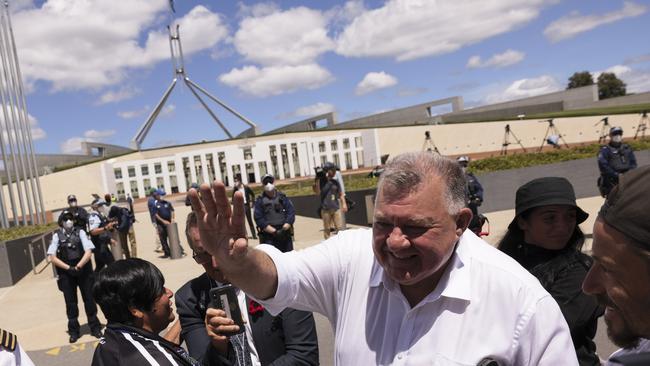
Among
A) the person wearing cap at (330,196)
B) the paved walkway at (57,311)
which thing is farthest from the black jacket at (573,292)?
the person wearing cap at (330,196)

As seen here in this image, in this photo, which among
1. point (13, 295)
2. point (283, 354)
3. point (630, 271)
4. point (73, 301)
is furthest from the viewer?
point (13, 295)

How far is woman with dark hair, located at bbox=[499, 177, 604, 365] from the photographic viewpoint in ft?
7.34

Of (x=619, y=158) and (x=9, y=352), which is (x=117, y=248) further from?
(x=619, y=158)

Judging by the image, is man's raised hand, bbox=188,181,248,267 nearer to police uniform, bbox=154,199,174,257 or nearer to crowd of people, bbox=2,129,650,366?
crowd of people, bbox=2,129,650,366

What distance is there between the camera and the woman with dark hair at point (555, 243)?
7.34 ft

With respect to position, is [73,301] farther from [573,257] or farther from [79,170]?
[79,170]

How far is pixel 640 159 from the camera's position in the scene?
16609mm

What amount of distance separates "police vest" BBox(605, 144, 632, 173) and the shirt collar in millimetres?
8798

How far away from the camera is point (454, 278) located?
158cm

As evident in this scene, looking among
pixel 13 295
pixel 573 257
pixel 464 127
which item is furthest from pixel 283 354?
pixel 464 127

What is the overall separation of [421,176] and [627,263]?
0.63 m

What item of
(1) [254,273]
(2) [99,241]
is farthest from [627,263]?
(2) [99,241]

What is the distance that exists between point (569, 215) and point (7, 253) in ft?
37.0

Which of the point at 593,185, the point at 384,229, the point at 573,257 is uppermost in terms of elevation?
the point at 384,229
